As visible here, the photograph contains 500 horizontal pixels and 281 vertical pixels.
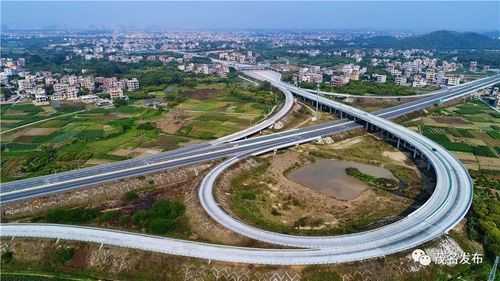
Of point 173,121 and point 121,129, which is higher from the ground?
point 173,121

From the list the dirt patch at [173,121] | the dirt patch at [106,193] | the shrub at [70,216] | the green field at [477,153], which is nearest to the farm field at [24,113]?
the dirt patch at [173,121]

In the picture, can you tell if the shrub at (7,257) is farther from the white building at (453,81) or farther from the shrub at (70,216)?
the white building at (453,81)

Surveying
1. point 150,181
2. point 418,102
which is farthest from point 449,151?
point 150,181

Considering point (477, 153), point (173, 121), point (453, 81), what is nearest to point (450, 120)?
point (477, 153)

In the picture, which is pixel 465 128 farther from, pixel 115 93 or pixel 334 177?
pixel 115 93

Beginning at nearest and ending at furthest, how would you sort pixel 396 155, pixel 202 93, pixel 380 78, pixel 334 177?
pixel 334 177
pixel 396 155
pixel 202 93
pixel 380 78

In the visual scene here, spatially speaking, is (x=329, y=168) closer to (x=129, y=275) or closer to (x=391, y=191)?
(x=391, y=191)

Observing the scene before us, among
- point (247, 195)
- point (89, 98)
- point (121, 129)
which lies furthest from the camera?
point (89, 98)
